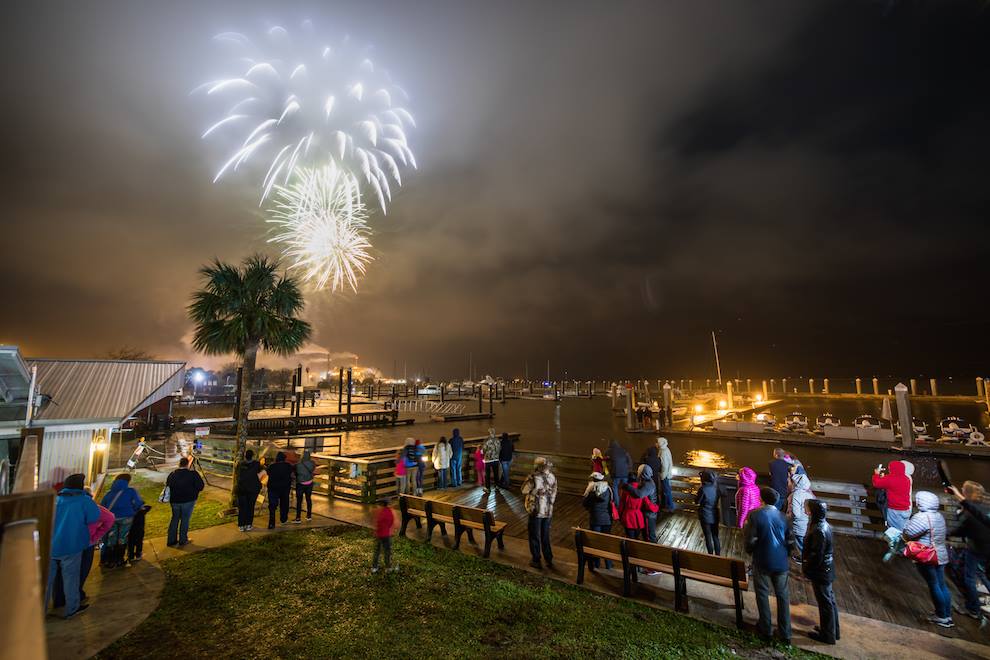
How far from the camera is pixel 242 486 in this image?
969 cm

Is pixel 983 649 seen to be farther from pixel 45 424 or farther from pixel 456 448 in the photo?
pixel 45 424

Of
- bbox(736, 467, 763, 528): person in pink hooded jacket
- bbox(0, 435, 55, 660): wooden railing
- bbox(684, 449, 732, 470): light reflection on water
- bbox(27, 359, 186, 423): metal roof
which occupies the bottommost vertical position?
bbox(684, 449, 732, 470): light reflection on water

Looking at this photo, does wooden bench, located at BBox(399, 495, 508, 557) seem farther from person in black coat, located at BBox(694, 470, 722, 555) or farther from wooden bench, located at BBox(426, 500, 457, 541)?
person in black coat, located at BBox(694, 470, 722, 555)

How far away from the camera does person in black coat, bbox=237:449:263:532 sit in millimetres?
9727

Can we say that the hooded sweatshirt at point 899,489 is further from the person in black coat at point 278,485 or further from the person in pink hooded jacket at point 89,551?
the person in pink hooded jacket at point 89,551

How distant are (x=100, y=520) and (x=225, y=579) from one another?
2.21 m

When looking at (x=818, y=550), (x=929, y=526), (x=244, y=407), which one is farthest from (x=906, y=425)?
(x=244, y=407)

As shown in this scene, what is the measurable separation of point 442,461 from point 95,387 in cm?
1135

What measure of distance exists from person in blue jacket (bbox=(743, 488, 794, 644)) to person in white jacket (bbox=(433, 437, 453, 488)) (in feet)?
31.9

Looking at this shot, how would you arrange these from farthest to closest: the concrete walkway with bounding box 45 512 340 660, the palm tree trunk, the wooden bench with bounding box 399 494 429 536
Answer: the palm tree trunk < the wooden bench with bounding box 399 494 429 536 < the concrete walkway with bounding box 45 512 340 660

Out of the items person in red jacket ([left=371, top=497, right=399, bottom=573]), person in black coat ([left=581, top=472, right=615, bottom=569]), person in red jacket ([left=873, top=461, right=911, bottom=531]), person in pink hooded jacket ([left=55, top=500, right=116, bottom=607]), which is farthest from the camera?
person in red jacket ([left=873, top=461, right=911, bottom=531])

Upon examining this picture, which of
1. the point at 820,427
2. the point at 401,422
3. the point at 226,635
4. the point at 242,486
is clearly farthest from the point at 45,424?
the point at 820,427

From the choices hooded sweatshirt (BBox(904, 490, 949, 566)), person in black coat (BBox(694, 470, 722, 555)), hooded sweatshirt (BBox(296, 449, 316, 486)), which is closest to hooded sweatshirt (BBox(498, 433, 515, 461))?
hooded sweatshirt (BBox(296, 449, 316, 486))

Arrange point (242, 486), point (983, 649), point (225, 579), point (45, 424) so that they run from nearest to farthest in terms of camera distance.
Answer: point (983, 649) < point (225, 579) < point (242, 486) < point (45, 424)
